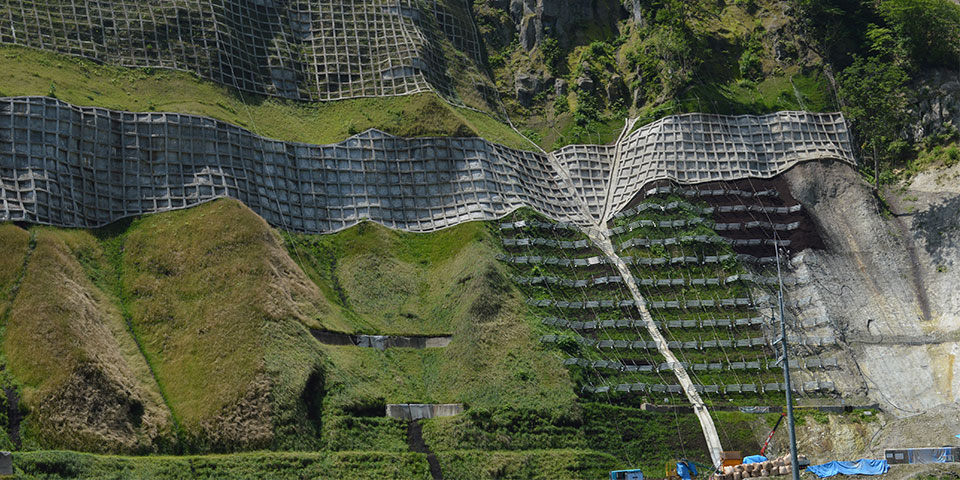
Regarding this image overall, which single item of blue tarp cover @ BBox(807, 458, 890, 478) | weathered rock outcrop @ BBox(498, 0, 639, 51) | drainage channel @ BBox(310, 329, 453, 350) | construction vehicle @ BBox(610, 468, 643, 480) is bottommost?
blue tarp cover @ BBox(807, 458, 890, 478)

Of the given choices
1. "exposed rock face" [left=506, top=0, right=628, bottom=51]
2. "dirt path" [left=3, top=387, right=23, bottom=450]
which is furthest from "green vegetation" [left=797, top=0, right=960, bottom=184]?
"dirt path" [left=3, top=387, right=23, bottom=450]

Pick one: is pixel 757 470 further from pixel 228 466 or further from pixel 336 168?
pixel 336 168

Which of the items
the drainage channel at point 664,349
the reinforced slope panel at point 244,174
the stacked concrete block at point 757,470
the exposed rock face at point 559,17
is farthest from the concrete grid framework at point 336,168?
the stacked concrete block at point 757,470

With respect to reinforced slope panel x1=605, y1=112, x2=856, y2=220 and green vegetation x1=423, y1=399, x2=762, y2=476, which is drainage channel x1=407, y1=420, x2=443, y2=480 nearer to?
green vegetation x1=423, y1=399, x2=762, y2=476

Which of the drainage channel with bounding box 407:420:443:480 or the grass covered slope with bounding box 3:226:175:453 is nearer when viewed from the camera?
the grass covered slope with bounding box 3:226:175:453

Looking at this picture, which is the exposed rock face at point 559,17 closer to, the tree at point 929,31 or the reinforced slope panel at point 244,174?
the reinforced slope panel at point 244,174

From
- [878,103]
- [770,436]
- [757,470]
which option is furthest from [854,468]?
[878,103]
